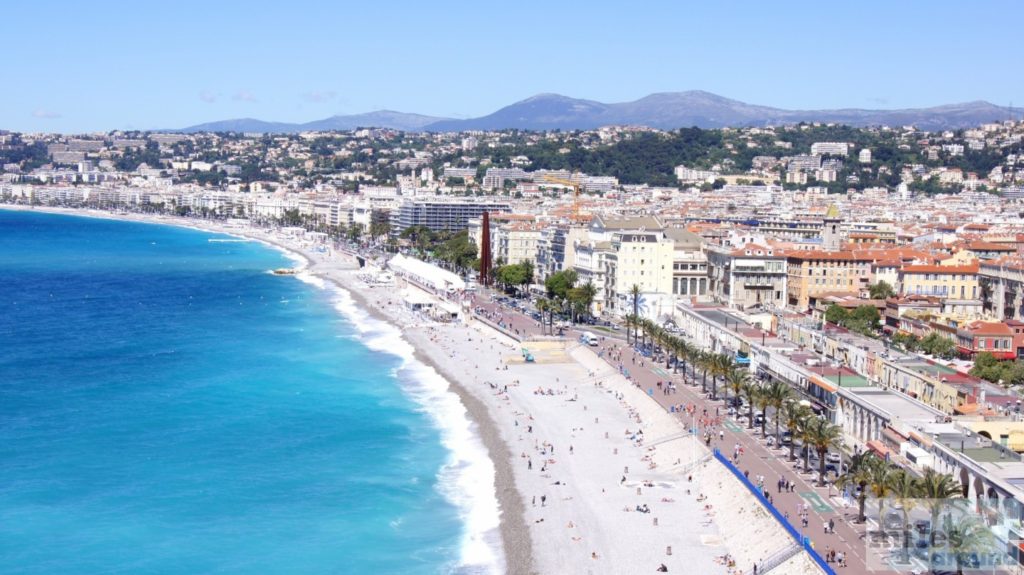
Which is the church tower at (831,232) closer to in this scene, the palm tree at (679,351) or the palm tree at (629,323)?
the palm tree at (629,323)

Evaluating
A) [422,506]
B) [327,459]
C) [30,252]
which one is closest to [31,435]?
[327,459]

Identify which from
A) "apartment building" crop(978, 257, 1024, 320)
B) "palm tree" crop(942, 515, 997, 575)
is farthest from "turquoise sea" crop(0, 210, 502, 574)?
"apartment building" crop(978, 257, 1024, 320)

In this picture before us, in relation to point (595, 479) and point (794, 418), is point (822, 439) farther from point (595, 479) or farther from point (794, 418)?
point (595, 479)

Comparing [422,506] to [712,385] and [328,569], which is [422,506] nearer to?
[328,569]

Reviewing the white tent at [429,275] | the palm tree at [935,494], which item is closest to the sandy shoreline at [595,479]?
the palm tree at [935,494]

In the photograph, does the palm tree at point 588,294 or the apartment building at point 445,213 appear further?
the apartment building at point 445,213

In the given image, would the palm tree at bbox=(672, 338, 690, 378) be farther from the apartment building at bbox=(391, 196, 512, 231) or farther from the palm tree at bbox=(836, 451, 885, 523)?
the apartment building at bbox=(391, 196, 512, 231)
